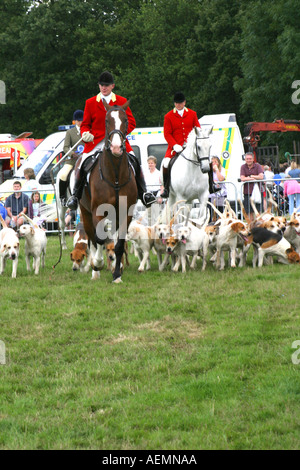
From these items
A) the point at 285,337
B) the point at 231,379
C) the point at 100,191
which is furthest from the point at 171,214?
the point at 231,379

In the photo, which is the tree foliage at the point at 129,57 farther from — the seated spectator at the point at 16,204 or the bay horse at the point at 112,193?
the bay horse at the point at 112,193

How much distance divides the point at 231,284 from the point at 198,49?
3208cm

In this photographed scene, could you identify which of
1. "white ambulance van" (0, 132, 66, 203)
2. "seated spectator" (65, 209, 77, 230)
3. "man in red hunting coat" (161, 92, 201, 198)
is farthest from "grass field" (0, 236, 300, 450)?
"white ambulance van" (0, 132, 66, 203)

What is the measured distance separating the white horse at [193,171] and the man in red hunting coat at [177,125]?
22cm

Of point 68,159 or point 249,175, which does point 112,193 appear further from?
point 249,175

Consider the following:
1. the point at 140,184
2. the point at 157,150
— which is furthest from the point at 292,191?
the point at 140,184

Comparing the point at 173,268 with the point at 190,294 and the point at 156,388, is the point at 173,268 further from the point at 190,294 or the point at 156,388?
the point at 156,388

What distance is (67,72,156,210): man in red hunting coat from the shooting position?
10328 mm

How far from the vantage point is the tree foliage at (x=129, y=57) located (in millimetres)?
39594

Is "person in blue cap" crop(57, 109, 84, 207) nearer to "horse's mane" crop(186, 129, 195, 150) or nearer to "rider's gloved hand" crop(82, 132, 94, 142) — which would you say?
"horse's mane" crop(186, 129, 195, 150)

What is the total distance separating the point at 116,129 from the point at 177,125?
3.64m

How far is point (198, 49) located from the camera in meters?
40.5

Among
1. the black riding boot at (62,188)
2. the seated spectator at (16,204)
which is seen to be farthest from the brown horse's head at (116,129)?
the seated spectator at (16,204)

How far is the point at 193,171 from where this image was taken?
12.3 m
